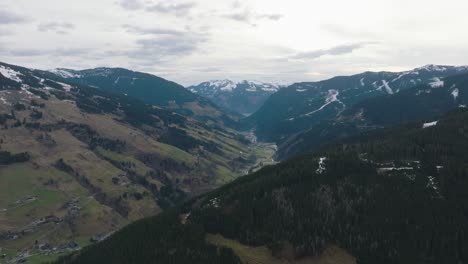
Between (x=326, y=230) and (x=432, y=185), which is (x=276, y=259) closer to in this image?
(x=326, y=230)

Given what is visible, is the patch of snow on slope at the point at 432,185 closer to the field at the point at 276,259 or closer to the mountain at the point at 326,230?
the mountain at the point at 326,230

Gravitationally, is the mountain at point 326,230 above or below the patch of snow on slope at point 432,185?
below

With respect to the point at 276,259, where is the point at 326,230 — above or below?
above

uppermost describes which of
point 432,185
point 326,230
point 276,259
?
point 432,185

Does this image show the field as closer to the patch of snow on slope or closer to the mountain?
the mountain

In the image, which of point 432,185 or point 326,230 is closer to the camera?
point 326,230

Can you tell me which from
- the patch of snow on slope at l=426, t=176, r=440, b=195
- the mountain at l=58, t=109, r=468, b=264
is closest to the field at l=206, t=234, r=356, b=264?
the mountain at l=58, t=109, r=468, b=264

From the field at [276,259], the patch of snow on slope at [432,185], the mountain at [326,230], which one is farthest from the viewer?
the patch of snow on slope at [432,185]

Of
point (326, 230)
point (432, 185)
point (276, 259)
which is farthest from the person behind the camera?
point (432, 185)

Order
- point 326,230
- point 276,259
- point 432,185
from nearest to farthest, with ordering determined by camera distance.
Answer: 1. point 276,259
2. point 326,230
3. point 432,185

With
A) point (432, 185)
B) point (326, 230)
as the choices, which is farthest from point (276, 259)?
point (432, 185)

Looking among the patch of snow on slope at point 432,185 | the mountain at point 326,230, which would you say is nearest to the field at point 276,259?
the mountain at point 326,230

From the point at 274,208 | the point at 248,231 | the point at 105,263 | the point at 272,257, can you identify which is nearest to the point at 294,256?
the point at 272,257
